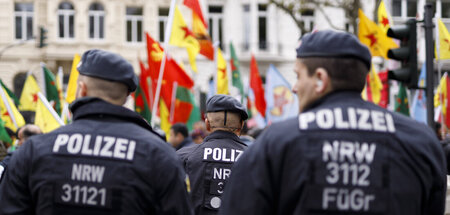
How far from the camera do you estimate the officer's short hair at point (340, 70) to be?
9.22 feet

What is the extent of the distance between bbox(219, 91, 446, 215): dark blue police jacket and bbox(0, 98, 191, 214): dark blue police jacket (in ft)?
1.42

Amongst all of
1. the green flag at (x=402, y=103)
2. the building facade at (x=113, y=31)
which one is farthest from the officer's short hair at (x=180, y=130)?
the building facade at (x=113, y=31)

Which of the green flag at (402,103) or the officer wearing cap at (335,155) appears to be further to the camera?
the green flag at (402,103)

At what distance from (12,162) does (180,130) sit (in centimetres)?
712

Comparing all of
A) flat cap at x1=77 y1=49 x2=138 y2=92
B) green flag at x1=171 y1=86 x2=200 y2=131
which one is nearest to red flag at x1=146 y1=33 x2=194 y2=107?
green flag at x1=171 y1=86 x2=200 y2=131

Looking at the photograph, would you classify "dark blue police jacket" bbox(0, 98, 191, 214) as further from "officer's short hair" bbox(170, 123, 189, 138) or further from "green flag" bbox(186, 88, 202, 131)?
"green flag" bbox(186, 88, 202, 131)

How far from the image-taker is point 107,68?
3.29 metres

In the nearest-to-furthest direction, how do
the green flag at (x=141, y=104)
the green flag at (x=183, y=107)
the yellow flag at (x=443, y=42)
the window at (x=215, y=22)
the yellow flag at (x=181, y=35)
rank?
the yellow flag at (x=443, y=42) → the green flag at (x=141, y=104) → the yellow flag at (x=181, y=35) → the green flag at (x=183, y=107) → the window at (x=215, y=22)

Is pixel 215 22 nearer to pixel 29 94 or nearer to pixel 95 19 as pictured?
pixel 95 19

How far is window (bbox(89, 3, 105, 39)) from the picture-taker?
112 feet

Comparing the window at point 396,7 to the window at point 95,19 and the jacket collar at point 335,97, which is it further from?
the jacket collar at point 335,97

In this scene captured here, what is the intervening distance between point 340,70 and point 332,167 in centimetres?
38

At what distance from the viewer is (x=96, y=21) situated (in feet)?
112

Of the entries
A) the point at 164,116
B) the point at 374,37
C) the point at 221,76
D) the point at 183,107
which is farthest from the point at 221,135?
the point at 221,76
